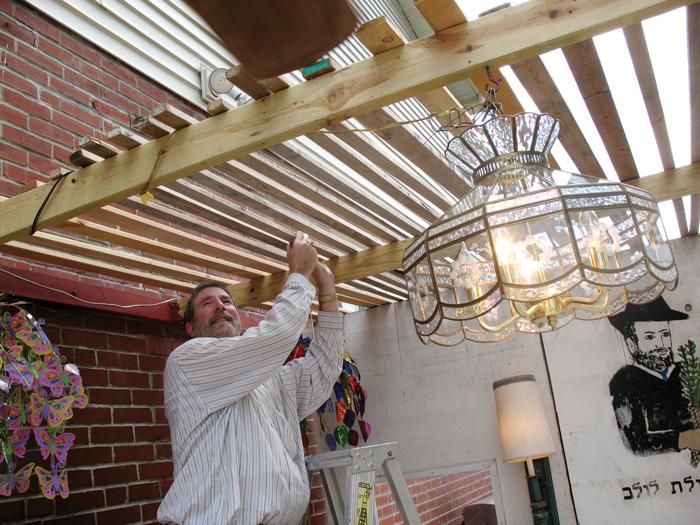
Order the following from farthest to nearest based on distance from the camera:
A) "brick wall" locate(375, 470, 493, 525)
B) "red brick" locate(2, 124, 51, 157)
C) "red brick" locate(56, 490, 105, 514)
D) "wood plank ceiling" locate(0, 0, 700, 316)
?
1. "brick wall" locate(375, 470, 493, 525)
2. "red brick" locate(2, 124, 51, 157)
3. "red brick" locate(56, 490, 105, 514)
4. "wood plank ceiling" locate(0, 0, 700, 316)

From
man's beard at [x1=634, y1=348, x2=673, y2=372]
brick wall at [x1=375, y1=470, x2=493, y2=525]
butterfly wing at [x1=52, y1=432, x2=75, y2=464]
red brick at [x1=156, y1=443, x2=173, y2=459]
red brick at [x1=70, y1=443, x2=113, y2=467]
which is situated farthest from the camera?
brick wall at [x1=375, y1=470, x2=493, y2=525]

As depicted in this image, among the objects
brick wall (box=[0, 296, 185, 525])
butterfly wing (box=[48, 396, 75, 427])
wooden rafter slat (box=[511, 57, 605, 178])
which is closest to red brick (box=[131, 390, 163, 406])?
brick wall (box=[0, 296, 185, 525])

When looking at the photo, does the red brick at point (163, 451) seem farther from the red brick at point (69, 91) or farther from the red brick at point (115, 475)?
the red brick at point (69, 91)

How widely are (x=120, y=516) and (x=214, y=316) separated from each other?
1014mm

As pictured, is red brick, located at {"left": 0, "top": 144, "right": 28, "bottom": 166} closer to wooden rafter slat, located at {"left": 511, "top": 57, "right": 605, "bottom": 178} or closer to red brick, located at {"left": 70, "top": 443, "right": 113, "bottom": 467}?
red brick, located at {"left": 70, "top": 443, "right": 113, "bottom": 467}

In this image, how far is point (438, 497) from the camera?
579cm

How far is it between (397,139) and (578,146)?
0.89 meters

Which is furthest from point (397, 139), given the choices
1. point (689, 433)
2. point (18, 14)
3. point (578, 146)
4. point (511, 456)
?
point (689, 433)

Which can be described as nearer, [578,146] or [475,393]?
[578,146]

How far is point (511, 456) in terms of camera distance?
12.6 feet

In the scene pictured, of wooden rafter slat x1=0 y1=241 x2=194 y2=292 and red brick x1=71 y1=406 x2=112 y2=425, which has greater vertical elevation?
wooden rafter slat x1=0 y1=241 x2=194 y2=292

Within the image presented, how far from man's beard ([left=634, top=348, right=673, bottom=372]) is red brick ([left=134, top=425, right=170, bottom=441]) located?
8.79 feet

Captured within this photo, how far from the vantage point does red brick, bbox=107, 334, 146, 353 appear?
312 cm

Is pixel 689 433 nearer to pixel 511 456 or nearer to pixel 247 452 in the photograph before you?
pixel 511 456
